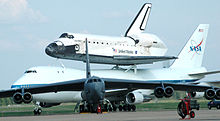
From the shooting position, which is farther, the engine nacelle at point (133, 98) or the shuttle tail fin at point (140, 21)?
the shuttle tail fin at point (140, 21)

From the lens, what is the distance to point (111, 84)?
99.7ft

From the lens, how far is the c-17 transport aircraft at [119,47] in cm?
4866

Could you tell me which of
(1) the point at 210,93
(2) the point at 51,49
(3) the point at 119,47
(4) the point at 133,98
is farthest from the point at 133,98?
(1) the point at 210,93

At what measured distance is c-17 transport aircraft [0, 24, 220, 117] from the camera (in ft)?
93.1

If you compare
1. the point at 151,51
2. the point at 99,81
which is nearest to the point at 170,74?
the point at 151,51

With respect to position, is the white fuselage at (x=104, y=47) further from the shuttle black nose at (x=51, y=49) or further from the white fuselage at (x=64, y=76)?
the white fuselage at (x=64, y=76)

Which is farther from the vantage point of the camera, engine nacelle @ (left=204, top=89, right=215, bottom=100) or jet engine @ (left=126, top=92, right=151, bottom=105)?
jet engine @ (left=126, top=92, right=151, bottom=105)

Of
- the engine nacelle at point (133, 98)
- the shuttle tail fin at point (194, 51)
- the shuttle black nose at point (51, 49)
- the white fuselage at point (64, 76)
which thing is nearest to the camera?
Result: the white fuselage at point (64, 76)

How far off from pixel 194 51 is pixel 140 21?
350 inches

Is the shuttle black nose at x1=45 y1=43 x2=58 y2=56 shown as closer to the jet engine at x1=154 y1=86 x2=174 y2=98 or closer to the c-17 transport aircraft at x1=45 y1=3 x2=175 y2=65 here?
the c-17 transport aircraft at x1=45 y1=3 x2=175 y2=65

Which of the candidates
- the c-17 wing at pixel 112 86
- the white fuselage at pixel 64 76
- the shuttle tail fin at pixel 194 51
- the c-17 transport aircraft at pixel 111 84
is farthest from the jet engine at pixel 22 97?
the shuttle tail fin at pixel 194 51

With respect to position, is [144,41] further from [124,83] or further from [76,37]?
[124,83]

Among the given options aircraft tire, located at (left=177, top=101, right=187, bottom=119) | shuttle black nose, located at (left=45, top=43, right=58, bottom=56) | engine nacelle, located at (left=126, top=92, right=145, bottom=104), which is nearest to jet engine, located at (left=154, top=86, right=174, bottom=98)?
aircraft tire, located at (left=177, top=101, right=187, bottom=119)

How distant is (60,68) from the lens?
47.5m
